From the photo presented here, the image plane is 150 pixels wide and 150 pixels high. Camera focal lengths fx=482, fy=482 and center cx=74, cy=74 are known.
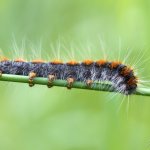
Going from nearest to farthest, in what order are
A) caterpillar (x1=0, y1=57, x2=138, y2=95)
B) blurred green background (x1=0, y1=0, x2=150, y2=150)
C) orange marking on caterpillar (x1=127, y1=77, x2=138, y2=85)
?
orange marking on caterpillar (x1=127, y1=77, x2=138, y2=85), caterpillar (x1=0, y1=57, x2=138, y2=95), blurred green background (x1=0, y1=0, x2=150, y2=150)

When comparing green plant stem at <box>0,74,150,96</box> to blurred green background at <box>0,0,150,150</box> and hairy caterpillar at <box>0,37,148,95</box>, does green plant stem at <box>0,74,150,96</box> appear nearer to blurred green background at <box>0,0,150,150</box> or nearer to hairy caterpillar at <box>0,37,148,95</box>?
hairy caterpillar at <box>0,37,148,95</box>

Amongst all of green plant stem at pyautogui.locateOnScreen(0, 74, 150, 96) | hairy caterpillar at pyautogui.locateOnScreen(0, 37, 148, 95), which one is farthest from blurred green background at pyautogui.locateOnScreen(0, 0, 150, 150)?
green plant stem at pyautogui.locateOnScreen(0, 74, 150, 96)

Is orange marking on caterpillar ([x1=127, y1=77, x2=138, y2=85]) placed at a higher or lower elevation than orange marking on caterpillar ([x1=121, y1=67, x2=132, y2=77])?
lower

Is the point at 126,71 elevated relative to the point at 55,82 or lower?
elevated

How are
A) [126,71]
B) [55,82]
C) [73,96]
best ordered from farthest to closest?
[73,96]
[126,71]
[55,82]

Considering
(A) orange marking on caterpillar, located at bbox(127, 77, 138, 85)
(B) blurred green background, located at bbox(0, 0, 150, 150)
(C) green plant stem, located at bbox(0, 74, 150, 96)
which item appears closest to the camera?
(C) green plant stem, located at bbox(0, 74, 150, 96)

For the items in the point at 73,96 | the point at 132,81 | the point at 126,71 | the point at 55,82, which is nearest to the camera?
the point at 55,82

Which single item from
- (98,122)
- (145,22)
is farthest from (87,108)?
(145,22)

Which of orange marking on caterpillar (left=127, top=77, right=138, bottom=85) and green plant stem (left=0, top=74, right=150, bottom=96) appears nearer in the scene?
green plant stem (left=0, top=74, right=150, bottom=96)

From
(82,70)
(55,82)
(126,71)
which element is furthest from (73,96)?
(55,82)

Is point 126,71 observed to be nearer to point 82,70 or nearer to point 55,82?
point 82,70
